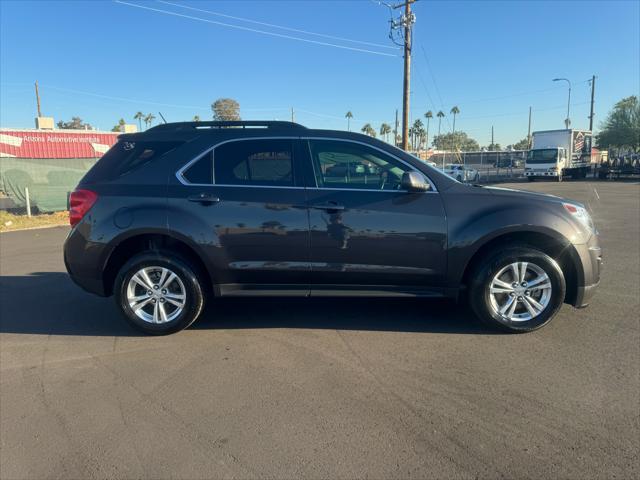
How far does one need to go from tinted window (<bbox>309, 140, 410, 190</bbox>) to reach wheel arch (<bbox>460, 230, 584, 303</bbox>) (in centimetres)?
101

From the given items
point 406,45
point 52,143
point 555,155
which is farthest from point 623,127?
point 52,143

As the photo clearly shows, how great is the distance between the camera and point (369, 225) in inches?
166

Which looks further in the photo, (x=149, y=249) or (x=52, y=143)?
(x=52, y=143)

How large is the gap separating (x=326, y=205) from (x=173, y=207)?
1416 millimetres

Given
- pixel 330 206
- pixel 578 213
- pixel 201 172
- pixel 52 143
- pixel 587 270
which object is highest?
pixel 52 143

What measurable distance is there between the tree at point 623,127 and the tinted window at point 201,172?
4929cm

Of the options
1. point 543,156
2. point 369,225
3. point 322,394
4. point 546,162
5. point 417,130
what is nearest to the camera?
point 322,394

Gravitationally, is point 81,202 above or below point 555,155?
below

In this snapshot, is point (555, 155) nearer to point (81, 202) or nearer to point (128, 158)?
point (128, 158)

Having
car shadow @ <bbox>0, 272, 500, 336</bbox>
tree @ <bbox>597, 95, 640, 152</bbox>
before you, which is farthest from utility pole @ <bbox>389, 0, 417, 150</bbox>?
tree @ <bbox>597, 95, 640, 152</bbox>

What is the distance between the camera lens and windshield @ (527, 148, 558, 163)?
33.7 m

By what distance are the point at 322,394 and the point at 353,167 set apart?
208 centimetres

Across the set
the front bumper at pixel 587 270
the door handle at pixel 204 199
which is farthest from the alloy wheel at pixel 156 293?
the front bumper at pixel 587 270

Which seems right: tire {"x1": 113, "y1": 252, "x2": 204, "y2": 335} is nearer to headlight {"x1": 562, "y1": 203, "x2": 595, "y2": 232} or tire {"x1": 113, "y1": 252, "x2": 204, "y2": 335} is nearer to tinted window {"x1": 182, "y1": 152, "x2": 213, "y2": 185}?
tinted window {"x1": 182, "y1": 152, "x2": 213, "y2": 185}
